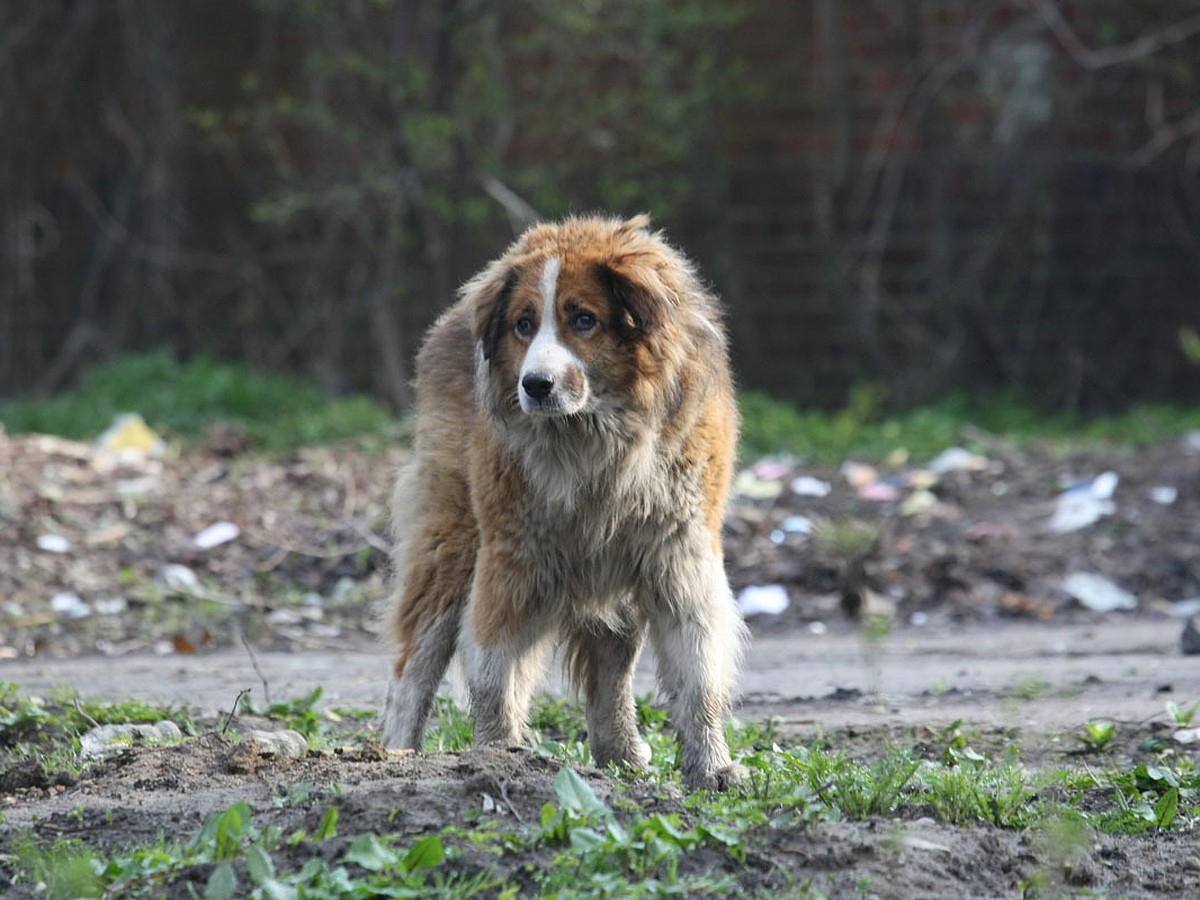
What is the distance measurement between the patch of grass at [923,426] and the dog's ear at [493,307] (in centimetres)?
599

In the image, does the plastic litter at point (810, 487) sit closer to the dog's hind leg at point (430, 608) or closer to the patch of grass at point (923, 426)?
the patch of grass at point (923, 426)

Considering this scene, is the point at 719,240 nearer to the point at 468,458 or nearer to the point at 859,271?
the point at 859,271

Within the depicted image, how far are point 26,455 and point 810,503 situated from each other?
189 inches

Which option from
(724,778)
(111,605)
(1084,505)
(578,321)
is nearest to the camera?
(724,778)

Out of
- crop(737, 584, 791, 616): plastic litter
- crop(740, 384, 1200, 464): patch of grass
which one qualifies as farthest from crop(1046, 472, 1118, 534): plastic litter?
crop(737, 584, 791, 616): plastic litter

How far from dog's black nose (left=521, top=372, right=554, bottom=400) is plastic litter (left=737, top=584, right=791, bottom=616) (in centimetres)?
393

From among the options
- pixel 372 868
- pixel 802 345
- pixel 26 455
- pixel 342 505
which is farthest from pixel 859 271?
pixel 372 868

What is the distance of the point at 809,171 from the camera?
13.3 metres

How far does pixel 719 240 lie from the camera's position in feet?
43.5

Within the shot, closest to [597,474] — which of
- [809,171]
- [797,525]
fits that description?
[797,525]

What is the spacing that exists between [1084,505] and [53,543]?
19.0ft

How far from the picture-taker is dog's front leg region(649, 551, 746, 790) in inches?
188

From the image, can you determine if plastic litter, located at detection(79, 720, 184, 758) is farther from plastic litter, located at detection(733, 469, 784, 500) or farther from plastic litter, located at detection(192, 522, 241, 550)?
plastic litter, located at detection(733, 469, 784, 500)

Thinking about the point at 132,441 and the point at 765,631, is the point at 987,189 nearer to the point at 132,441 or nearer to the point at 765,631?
the point at 765,631
